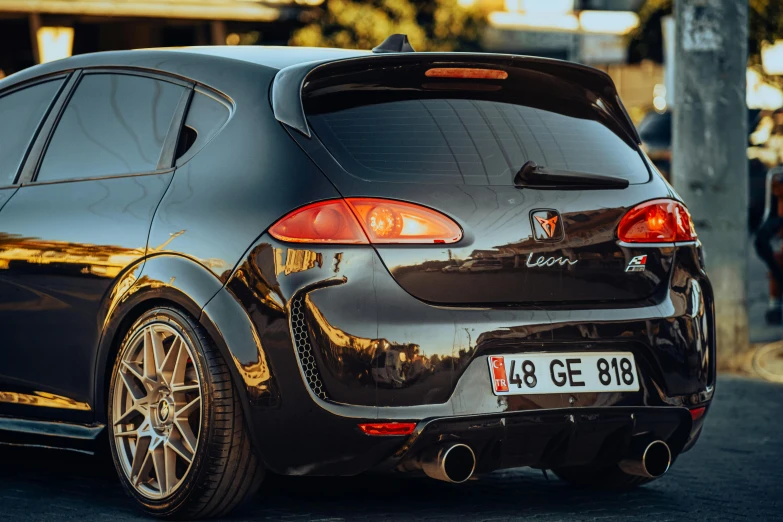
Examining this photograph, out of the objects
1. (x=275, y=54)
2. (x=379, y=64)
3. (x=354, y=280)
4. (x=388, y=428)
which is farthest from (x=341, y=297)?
(x=275, y=54)

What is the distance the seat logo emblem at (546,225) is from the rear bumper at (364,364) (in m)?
0.23

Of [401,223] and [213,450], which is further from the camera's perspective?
[213,450]

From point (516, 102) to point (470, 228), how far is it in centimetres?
66

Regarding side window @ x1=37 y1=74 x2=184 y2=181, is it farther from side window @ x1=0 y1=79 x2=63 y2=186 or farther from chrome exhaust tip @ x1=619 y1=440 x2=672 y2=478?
chrome exhaust tip @ x1=619 y1=440 x2=672 y2=478

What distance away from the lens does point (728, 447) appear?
6.67 metres

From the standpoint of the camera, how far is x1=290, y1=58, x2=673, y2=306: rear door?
14.4 feet

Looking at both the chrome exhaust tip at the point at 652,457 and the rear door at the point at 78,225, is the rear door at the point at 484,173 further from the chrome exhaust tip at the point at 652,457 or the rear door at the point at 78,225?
the rear door at the point at 78,225

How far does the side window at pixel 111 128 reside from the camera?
4.99 m

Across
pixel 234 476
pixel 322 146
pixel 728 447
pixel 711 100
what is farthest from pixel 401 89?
pixel 711 100

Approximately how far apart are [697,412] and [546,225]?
0.85 m

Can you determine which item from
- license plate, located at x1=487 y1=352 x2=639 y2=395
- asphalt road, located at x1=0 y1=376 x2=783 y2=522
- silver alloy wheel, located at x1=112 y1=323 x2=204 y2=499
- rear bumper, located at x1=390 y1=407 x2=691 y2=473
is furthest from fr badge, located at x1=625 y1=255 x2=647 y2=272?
silver alloy wheel, located at x1=112 y1=323 x2=204 y2=499

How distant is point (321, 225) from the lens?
14.1ft

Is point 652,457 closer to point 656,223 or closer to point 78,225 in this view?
point 656,223

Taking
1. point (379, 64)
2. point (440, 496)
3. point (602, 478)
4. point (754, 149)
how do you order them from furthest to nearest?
point (754, 149), point (602, 478), point (440, 496), point (379, 64)
